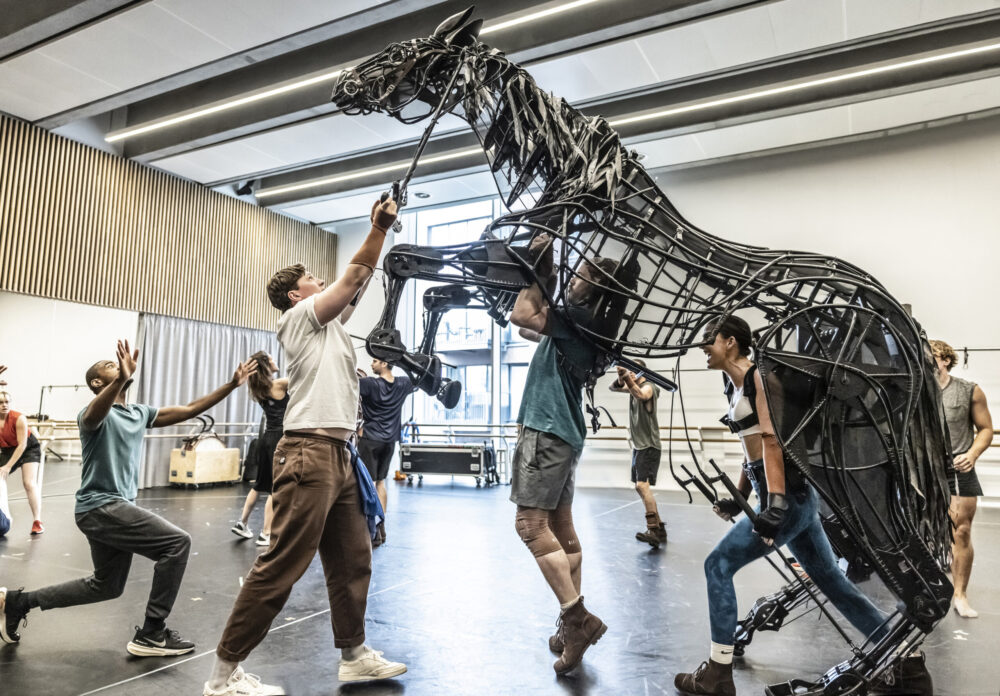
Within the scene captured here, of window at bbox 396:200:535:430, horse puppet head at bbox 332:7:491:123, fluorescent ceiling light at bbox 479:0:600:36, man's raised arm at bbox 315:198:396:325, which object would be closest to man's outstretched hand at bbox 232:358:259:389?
man's raised arm at bbox 315:198:396:325

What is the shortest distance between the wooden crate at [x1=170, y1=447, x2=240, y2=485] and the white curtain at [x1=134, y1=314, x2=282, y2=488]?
0.84 feet

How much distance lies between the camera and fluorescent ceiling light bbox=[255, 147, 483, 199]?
908 centimetres

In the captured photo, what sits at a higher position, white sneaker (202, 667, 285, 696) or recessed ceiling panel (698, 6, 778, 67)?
recessed ceiling panel (698, 6, 778, 67)

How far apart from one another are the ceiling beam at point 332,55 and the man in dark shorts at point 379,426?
3.44 m

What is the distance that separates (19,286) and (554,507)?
8261mm

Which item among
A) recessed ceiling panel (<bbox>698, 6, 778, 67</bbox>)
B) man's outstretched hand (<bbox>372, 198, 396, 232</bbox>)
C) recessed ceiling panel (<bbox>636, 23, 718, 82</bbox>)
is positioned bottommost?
man's outstretched hand (<bbox>372, 198, 396, 232</bbox>)

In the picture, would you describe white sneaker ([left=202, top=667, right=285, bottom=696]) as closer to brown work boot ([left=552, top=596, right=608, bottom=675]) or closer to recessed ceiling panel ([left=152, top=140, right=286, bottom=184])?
brown work boot ([left=552, top=596, right=608, bottom=675])

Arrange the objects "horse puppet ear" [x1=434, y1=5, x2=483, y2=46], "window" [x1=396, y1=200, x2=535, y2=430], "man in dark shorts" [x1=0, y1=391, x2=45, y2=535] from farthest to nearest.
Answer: "window" [x1=396, y1=200, x2=535, y2=430] → "man in dark shorts" [x1=0, y1=391, x2=45, y2=535] → "horse puppet ear" [x1=434, y1=5, x2=483, y2=46]

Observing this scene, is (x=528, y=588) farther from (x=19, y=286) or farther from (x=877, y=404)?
(x=19, y=286)

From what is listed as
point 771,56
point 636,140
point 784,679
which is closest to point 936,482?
point 784,679

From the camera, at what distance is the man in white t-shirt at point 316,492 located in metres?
2.23

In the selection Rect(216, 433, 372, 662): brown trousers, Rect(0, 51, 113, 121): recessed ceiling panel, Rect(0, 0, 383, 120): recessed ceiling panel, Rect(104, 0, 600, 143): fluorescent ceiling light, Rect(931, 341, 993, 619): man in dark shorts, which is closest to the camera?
Rect(216, 433, 372, 662): brown trousers

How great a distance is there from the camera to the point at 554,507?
2.71m

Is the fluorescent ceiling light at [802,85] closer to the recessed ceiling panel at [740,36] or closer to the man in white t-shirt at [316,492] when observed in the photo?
the recessed ceiling panel at [740,36]
